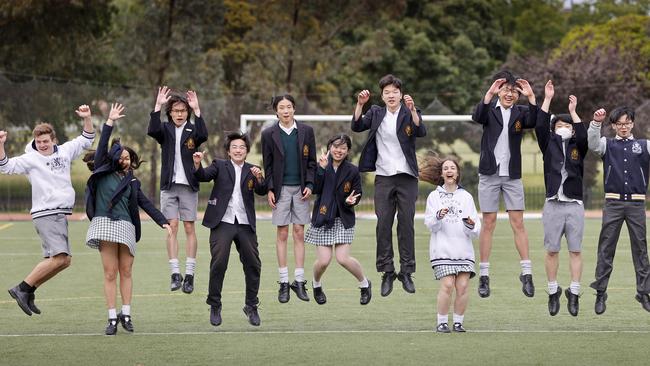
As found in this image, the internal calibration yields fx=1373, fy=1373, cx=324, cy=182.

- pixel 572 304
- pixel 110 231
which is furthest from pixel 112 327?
pixel 572 304

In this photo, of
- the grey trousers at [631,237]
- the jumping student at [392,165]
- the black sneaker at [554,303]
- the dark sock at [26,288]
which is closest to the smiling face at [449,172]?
the jumping student at [392,165]

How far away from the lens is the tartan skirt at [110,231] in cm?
1339

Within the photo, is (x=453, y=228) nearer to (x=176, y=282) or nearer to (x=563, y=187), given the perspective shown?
(x=563, y=187)

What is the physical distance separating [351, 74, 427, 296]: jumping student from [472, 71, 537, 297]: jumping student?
754 mm

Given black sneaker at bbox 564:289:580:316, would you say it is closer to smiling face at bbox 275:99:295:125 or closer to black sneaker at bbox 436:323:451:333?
black sneaker at bbox 436:323:451:333

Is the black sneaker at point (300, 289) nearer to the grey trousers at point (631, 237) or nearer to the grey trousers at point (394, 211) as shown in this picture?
the grey trousers at point (394, 211)

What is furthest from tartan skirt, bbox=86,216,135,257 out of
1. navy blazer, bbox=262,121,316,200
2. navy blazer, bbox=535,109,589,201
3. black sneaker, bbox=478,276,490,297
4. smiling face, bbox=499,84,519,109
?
navy blazer, bbox=535,109,589,201

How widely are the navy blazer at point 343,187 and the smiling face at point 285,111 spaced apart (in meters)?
0.61

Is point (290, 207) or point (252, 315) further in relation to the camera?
point (290, 207)

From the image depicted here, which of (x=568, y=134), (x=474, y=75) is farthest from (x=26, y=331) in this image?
(x=474, y=75)

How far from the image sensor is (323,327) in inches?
569

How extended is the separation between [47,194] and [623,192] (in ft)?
19.5

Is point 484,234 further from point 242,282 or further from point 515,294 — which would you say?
point 242,282

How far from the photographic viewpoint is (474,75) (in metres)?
49.2
